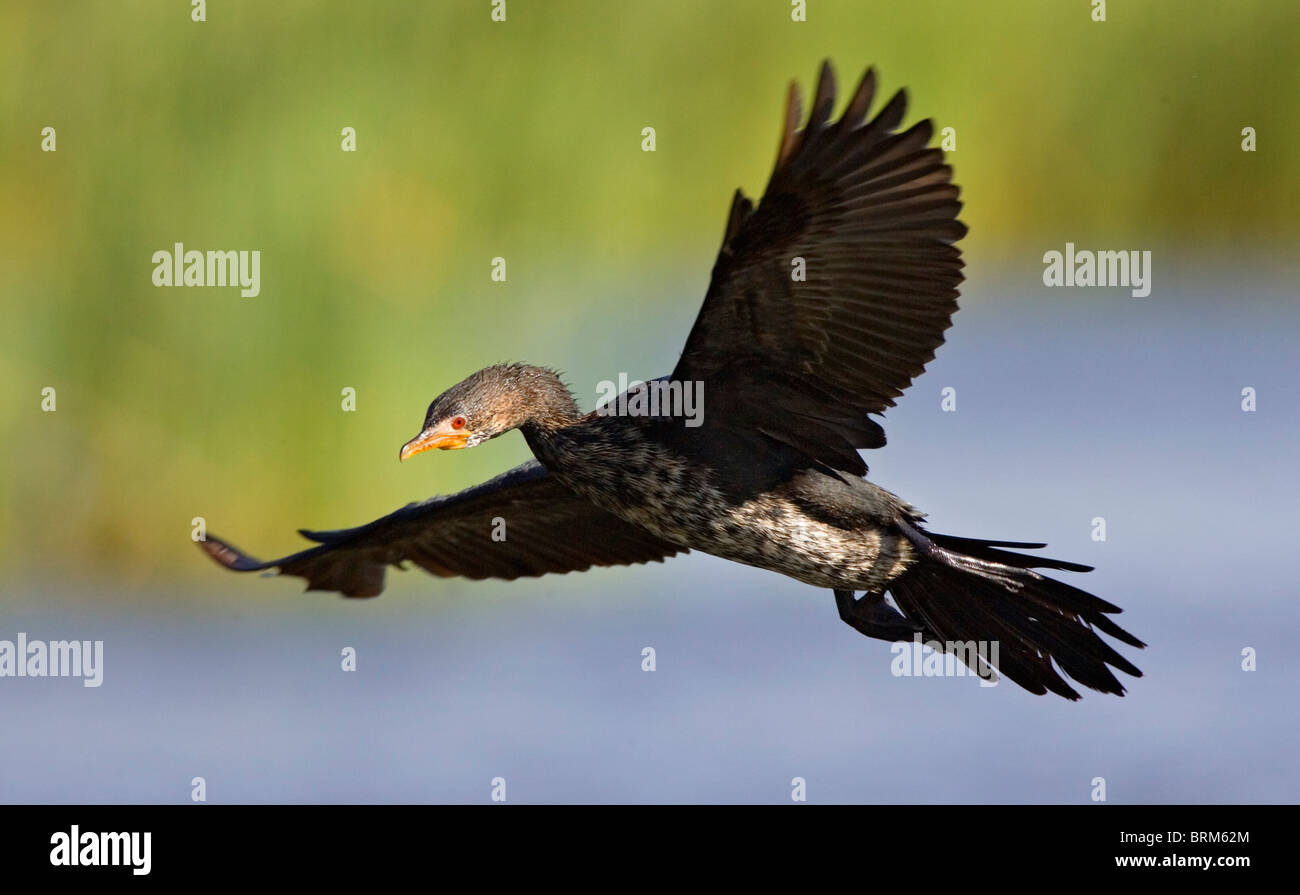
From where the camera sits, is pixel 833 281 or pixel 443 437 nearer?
pixel 833 281

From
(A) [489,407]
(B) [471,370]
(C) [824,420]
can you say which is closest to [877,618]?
(C) [824,420]

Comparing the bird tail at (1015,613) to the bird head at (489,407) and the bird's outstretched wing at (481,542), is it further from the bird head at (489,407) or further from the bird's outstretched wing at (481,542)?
the bird head at (489,407)

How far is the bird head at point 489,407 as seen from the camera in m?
5.14

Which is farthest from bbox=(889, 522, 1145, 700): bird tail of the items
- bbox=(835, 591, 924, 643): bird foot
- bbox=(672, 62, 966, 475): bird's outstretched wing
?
bbox=(672, 62, 966, 475): bird's outstretched wing

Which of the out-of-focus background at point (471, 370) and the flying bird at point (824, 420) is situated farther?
the out-of-focus background at point (471, 370)

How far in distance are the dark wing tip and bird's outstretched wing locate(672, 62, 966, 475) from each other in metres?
1.83

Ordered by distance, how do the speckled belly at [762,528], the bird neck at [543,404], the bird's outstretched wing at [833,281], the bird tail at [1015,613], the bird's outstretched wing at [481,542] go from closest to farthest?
the bird's outstretched wing at [833,281] < the bird tail at [1015,613] < the speckled belly at [762,528] < the bird neck at [543,404] < the bird's outstretched wing at [481,542]

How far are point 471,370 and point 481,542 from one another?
7.68ft

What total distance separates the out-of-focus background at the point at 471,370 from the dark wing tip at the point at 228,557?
2213 millimetres

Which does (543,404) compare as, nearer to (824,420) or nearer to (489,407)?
(489,407)

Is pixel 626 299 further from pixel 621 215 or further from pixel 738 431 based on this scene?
pixel 738 431

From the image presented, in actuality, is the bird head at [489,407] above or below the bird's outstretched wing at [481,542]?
above

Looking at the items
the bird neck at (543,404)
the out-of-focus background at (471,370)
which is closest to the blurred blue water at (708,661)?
the out-of-focus background at (471,370)

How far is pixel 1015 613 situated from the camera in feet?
16.5
